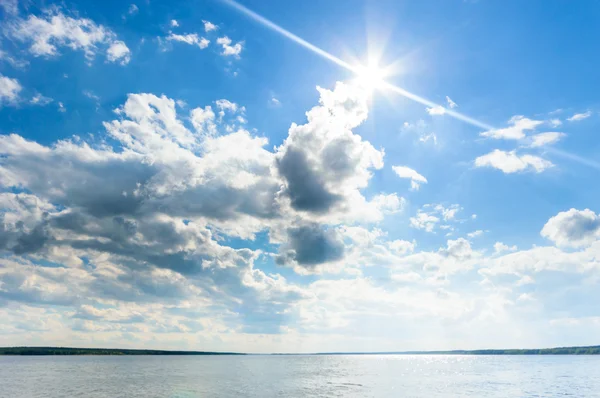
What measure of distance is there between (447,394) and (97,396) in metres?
74.1

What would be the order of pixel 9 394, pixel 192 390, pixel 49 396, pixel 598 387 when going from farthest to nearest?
1. pixel 598 387
2. pixel 192 390
3. pixel 9 394
4. pixel 49 396

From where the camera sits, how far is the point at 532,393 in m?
90.5

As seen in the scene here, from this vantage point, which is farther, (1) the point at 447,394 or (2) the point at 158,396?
(1) the point at 447,394

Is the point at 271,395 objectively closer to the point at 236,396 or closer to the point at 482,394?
the point at 236,396

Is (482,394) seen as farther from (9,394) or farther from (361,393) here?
(9,394)

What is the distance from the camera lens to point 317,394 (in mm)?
87688

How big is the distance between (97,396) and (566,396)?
317ft

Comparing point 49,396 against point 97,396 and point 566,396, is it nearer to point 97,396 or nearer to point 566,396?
point 97,396

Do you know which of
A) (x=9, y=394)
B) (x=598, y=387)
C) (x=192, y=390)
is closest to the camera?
(x=9, y=394)

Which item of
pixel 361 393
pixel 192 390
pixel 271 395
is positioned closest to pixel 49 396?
pixel 192 390

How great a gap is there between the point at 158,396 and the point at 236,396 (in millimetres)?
15636

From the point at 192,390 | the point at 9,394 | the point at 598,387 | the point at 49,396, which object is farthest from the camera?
the point at 598,387

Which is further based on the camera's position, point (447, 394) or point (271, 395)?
point (447, 394)

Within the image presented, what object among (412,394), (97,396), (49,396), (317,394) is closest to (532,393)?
(412,394)
